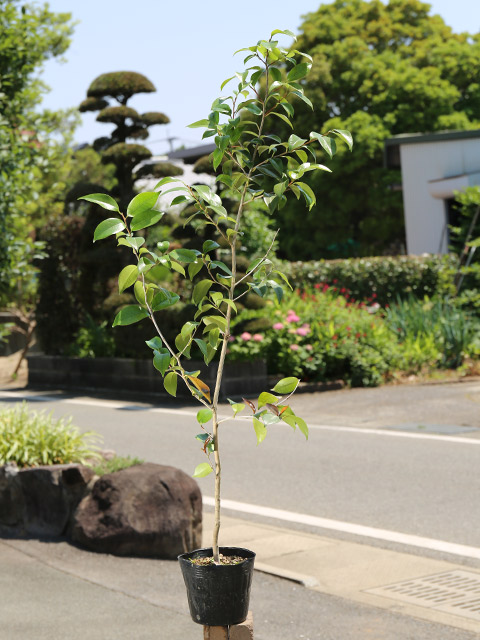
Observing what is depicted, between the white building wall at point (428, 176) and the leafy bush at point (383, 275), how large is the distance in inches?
165

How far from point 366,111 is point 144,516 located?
3375cm

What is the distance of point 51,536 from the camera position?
7273mm

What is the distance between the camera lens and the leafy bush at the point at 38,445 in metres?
7.73

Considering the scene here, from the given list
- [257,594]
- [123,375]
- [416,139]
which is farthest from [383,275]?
[257,594]

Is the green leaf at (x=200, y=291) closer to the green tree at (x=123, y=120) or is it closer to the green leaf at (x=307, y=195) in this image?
the green leaf at (x=307, y=195)

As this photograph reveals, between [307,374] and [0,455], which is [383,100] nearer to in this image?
[307,374]

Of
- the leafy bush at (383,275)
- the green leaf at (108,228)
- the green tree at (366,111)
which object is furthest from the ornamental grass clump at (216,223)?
the green tree at (366,111)

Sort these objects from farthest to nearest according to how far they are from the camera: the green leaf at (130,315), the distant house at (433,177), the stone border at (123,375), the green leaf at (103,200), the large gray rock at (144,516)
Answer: the distant house at (433,177) < the stone border at (123,375) < the large gray rock at (144,516) < the green leaf at (130,315) < the green leaf at (103,200)

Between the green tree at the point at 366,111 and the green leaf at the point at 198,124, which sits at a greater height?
the green tree at the point at 366,111

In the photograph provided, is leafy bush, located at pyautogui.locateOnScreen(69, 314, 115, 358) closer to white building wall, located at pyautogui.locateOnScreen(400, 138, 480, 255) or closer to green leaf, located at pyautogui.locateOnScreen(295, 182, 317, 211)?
white building wall, located at pyautogui.locateOnScreen(400, 138, 480, 255)

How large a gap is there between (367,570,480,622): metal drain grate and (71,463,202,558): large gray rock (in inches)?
58.2

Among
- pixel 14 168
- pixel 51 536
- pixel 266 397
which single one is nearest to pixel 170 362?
pixel 266 397

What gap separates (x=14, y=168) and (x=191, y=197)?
205 inches

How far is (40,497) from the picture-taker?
7285 mm
